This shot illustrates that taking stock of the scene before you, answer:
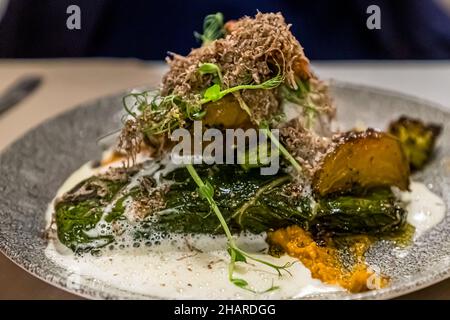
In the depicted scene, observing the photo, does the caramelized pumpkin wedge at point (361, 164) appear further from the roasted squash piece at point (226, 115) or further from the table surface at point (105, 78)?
the table surface at point (105, 78)

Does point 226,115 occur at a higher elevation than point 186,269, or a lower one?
higher

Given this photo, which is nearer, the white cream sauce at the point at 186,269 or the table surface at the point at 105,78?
the white cream sauce at the point at 186,269

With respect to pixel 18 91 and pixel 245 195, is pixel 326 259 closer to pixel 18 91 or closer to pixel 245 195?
pixel 245 195

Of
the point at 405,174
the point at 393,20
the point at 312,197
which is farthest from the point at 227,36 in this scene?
the point at 393,20

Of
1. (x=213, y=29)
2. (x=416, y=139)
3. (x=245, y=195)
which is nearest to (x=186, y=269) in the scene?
(x=245, y=195)

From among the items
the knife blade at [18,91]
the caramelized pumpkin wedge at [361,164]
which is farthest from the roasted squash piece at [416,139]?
the knife blade at [18,91]
